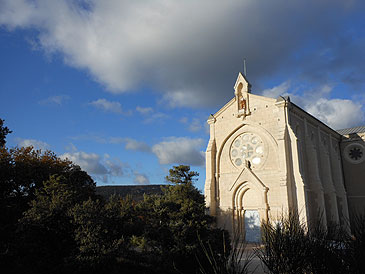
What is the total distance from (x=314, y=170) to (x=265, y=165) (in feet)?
17.0

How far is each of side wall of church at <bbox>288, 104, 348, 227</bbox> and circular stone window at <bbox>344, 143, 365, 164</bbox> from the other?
2001 mm

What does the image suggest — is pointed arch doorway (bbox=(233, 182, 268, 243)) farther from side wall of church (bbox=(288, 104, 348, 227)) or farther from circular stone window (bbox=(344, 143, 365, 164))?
circular stone window (bbox=(344, 143, 365, 164))

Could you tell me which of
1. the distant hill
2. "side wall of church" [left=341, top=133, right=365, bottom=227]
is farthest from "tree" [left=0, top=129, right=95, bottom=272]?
"side wall of church" [left=341, top=133, right=365, bottom=227]

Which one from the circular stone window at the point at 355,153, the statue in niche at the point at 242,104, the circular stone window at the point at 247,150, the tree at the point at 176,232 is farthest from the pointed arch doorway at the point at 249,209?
the circular stone window at the point at 355,153

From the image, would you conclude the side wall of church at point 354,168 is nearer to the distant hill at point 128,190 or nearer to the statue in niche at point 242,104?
the statue in niche at point 242,104

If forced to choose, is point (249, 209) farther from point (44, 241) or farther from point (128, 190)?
point (128, 190)

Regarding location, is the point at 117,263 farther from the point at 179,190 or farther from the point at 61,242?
the point at 179,190

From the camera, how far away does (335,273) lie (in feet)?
28.6

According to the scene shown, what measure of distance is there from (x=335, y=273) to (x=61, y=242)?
44.6ft

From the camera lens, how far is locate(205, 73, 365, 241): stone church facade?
26984 millimetres

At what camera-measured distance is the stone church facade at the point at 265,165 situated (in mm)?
26984

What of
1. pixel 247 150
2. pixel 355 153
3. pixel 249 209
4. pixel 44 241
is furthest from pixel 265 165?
pixel 44 241

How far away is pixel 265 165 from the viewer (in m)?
28.6

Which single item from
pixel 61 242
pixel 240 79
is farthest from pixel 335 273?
pixel 240 79
